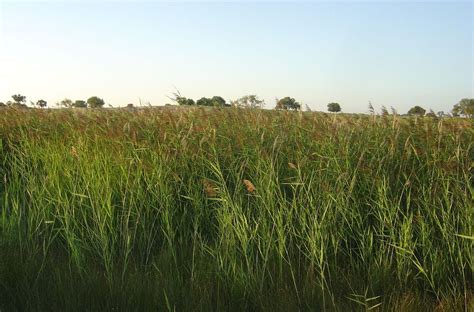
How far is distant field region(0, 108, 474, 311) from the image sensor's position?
2.55 meters

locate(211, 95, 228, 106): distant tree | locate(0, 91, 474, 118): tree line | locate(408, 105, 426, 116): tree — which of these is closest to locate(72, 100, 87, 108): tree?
locate(0, 91, 474, 118): tree line

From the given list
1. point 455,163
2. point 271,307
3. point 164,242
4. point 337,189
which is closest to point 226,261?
point 271,307

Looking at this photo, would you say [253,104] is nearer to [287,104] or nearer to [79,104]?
[287,104]

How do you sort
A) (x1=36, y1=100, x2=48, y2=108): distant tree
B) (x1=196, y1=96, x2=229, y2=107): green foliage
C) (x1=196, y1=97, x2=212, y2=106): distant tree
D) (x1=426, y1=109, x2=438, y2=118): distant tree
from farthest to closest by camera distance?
(x1=36, y1=100, x2=48, y2=108): distant tree
(x1=196, y1=97, x2=212, y2=106): distant tree
(x1=196, y1=96, x2=229, y2=107): green foliage
(x1=426, y1=109, x2=438, y2=118): distant tree

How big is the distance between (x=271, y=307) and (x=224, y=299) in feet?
1.02

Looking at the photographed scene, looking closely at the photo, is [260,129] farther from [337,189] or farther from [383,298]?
[383,298]

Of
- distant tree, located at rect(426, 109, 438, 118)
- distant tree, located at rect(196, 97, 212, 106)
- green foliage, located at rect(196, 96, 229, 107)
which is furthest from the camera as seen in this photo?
distant tree, located at rect(196, 97, 212, 106)

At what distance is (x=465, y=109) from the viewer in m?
4.68

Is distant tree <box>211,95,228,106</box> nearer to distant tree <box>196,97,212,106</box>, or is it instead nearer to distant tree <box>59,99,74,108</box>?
distant tree <box>196,97,212,106</box>

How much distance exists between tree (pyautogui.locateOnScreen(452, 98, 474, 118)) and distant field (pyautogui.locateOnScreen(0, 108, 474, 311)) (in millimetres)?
436

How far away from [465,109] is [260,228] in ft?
9.76

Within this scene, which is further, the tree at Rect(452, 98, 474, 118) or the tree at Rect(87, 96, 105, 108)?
the tree at Rect(87, 96, 105, 108)

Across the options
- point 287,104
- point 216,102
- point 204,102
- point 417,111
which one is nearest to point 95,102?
point 204,102

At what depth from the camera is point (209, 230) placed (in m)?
3.35
